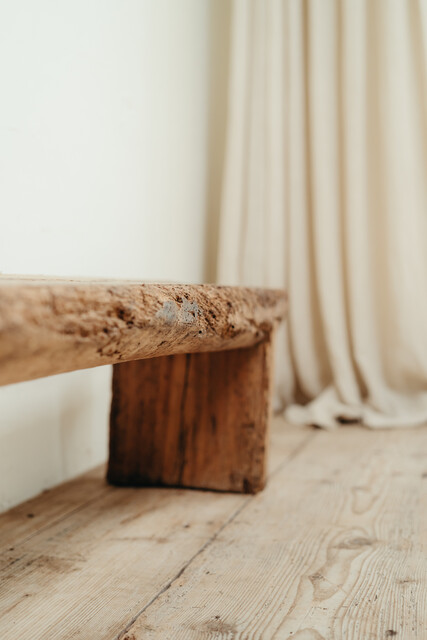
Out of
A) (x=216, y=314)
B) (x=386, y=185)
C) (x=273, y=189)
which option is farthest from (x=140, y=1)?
(x=216, y=314)

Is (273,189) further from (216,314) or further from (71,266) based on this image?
(216,314)

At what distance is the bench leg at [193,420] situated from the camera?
3.63 ft

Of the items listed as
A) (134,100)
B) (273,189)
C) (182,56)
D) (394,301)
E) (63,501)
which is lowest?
(63,501)

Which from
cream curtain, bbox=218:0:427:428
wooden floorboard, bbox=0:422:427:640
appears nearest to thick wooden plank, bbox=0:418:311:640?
wooden floorboard, bbox=0:422:427:640

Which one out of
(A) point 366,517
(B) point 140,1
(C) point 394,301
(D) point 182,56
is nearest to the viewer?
(A) point 366,517

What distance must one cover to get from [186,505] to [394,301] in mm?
1022

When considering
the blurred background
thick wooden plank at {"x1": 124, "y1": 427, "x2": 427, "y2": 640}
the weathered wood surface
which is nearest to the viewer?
the weathered wood surface

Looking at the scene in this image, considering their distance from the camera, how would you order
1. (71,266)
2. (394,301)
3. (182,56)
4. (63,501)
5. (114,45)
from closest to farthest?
1. (63,501)
2. (71,266)
3. (114,45)
4. (182,56)
5. (394,301)

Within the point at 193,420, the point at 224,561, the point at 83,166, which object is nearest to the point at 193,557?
the point at 224,561

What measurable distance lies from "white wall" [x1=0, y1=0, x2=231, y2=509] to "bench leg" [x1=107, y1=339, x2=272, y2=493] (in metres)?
0.13

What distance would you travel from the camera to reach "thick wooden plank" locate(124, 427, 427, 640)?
0.63m

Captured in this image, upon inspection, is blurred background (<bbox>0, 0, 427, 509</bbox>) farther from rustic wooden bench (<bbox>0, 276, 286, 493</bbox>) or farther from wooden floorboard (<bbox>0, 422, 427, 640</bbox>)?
wooden floorboard (<bbox>0, 422, 427, 640</bbox>)

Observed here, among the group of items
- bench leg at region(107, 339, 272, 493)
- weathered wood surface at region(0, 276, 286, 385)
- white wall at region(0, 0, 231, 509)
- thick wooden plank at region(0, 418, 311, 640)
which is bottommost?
thick wooden plank at region(0, 418, 311, 640)

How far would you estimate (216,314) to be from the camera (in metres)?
0.79
